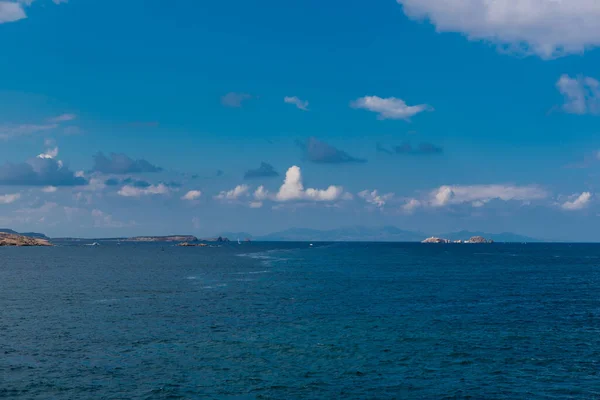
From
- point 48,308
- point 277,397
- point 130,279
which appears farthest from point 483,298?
point 130,279

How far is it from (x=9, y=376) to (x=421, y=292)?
8911cm

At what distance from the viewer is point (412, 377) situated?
5122 cm

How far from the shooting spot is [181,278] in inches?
6048

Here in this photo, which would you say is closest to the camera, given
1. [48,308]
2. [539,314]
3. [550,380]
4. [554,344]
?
[550,380]

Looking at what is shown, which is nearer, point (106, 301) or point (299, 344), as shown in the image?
point (299, 344)

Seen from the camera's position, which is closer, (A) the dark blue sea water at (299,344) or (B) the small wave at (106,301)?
(A) the dark blue sea water at (299,344)

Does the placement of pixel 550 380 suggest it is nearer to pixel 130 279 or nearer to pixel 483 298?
pixel 483 298

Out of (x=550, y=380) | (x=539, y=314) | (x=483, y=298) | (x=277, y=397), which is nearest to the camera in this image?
(x=277, y=397)

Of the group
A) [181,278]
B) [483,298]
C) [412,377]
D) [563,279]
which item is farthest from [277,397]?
[563,279]

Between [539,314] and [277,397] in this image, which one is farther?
[539,314]

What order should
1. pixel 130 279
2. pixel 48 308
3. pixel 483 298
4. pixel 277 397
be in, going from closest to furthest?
pixel 277 397, pixel 48 308, pixel 483 298, pixel 130 279

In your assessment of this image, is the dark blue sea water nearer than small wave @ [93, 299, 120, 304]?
Yes

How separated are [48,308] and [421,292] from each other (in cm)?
8168

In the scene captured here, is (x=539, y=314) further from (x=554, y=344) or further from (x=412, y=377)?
(x=412, y=377)
